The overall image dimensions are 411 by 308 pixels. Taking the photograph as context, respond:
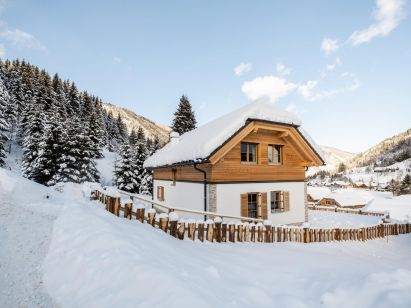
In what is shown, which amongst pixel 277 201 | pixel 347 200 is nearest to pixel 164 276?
pixel 277 201

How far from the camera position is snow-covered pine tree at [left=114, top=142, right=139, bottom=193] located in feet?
108

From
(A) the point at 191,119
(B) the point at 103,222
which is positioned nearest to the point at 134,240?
(B) the point at 103,222

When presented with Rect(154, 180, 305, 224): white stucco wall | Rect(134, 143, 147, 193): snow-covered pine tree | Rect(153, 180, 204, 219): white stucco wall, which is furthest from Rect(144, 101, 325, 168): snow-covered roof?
Rect(134, 143, 147, 193): snow-covered pine tree

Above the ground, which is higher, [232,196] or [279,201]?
[232,196]

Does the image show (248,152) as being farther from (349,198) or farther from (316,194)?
(316,194)

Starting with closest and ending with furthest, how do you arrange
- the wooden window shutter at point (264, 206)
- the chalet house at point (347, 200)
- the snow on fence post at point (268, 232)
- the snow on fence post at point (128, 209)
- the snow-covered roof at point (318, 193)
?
the snow on fence post at point (128, 209), the snow on fence post at point (268, 232), the wooden window shutter at point (264, 206), the chalet house at point (347, 200), the snow-covered roof at point (318, 193)

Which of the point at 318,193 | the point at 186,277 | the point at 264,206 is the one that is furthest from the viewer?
the point at 318,193

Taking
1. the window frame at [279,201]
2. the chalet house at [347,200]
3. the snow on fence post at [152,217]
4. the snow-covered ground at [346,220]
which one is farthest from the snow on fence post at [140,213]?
the chalet house at [347,200]

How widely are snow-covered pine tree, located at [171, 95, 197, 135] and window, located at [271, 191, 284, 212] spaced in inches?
1032

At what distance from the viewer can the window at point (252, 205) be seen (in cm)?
1438

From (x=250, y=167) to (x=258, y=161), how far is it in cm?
87

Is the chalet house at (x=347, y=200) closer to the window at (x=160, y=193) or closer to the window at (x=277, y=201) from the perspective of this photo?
the window at (x=277, y=201)

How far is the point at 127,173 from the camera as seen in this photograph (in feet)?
109

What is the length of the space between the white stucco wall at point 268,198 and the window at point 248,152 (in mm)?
1491
